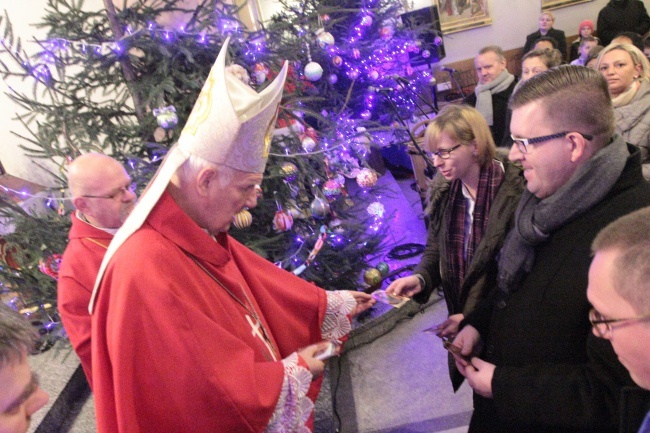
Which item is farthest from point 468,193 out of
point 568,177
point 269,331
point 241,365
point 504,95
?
point 504,95

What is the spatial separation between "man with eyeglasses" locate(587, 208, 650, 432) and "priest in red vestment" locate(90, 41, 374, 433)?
2.89 feet

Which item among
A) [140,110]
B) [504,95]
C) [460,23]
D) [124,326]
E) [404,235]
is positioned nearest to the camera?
[124,326]

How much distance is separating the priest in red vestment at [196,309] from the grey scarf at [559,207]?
2.36 feet

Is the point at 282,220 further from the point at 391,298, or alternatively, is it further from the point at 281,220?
the point at 391,298

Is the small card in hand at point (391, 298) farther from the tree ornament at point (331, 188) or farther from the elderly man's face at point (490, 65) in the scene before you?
the elderly man's face at point (490, 65)

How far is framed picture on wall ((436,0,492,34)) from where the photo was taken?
9703mm

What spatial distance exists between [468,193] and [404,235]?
10.4 ft

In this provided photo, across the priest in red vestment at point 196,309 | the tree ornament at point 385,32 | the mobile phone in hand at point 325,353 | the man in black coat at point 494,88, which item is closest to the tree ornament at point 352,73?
the tree ornament at point 385,32

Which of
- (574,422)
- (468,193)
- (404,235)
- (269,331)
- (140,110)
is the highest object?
(140,110)

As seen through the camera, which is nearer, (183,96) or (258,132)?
(258,132)

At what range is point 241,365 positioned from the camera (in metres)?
1.37

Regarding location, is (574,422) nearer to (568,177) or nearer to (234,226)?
(568,177)

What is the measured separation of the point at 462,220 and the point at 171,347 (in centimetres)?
146

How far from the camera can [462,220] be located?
2.25 metres
